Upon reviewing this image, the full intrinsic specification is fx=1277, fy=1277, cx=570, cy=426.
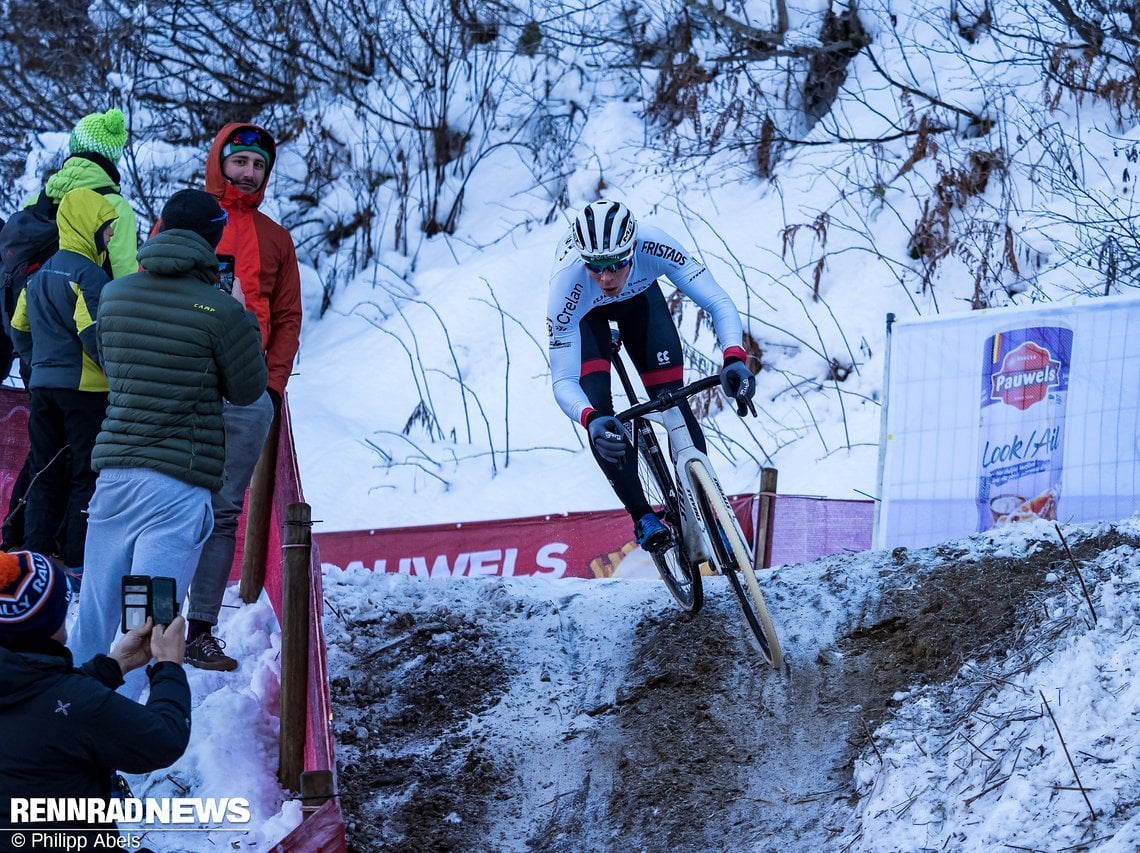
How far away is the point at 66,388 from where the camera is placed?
5.68m

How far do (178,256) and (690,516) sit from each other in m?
2.57

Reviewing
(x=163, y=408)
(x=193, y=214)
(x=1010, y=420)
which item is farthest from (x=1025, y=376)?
(x=163, y=408)

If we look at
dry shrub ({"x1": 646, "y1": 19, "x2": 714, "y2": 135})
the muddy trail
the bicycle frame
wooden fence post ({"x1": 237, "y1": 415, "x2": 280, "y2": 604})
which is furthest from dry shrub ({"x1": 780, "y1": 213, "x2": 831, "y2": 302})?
wooden fence post ({"x1": 237, "y1": 415, "x2": 280, "y2": 604})

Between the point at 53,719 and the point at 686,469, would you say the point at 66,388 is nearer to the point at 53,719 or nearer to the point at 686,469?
the point at 686,469

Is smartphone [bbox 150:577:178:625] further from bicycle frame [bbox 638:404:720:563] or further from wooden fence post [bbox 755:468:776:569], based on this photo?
wooden fence post [bbox 755:468:776:569]

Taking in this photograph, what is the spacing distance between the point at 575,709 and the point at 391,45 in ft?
41.5

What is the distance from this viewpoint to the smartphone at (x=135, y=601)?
359 centimetres

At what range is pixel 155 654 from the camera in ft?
11.2

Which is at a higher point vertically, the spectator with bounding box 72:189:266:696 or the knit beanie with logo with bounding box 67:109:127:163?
the knit beanie with logo with bounding box 67:109:127:163

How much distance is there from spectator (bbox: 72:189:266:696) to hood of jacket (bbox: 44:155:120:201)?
4.79 feet

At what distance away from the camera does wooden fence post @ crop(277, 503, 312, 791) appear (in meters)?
4.92

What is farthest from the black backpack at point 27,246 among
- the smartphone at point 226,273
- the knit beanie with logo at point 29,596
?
the knit beanie with logo at point 29,596

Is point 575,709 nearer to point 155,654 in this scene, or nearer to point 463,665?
point 463,665

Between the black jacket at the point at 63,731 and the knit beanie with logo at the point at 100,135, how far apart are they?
369 centimetres
